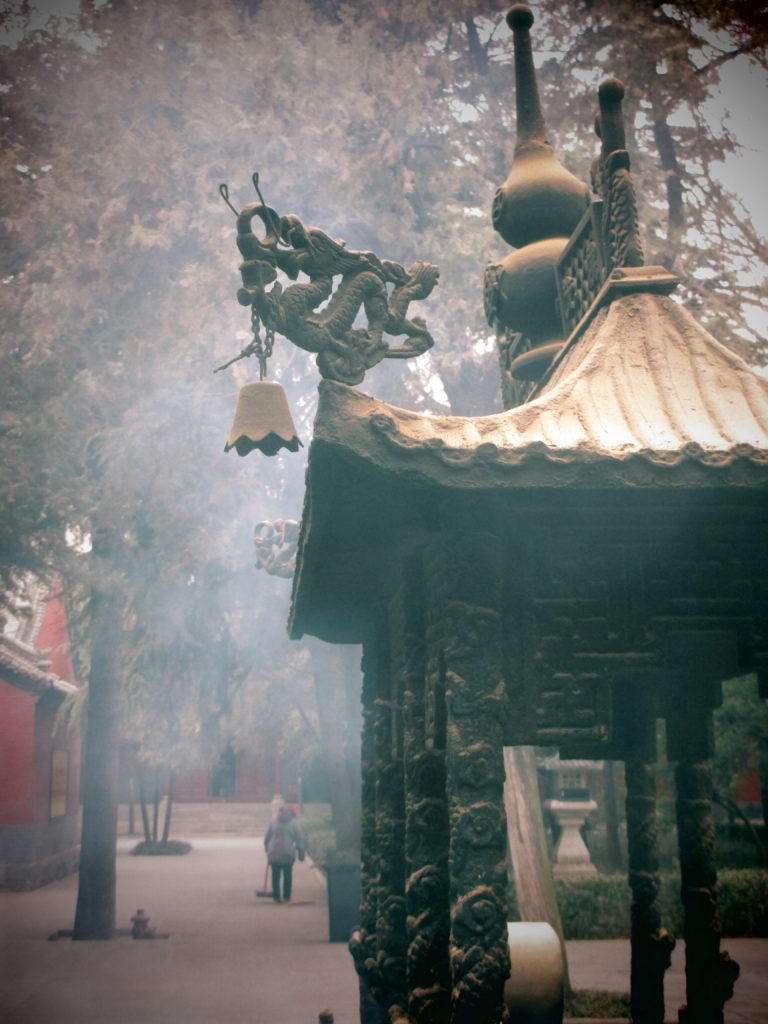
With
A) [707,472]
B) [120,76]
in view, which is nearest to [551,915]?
[707,472]

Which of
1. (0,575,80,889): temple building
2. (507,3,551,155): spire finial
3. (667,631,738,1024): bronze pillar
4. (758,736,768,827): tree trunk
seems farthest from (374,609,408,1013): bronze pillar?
(0,575,80,889): temple building

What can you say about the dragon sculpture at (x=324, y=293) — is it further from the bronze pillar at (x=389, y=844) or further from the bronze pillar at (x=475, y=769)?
the bronze pillar at (x=389, y=844)

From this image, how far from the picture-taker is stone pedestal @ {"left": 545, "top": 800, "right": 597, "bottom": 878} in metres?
17.4

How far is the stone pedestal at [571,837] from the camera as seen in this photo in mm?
17391

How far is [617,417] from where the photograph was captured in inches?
148

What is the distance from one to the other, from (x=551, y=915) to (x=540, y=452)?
8.03 meters

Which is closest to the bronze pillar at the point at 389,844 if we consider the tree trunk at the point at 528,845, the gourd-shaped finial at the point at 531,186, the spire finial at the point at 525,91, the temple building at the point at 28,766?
the gourd-shaped finial at the point at 531,186

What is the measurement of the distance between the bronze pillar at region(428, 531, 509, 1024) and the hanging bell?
1089mm

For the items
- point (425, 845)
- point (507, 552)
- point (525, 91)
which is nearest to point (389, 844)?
point (425, 845)

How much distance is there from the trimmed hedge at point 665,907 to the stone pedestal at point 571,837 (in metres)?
2.14

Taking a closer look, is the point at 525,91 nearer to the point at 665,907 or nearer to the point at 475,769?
the point at 475,769

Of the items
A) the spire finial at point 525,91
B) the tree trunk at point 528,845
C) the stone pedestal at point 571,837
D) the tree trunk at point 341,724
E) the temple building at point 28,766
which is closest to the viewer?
the spire finial at point 525,91

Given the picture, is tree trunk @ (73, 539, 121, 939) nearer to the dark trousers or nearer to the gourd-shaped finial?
the dark trousers

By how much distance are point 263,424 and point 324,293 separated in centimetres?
75
